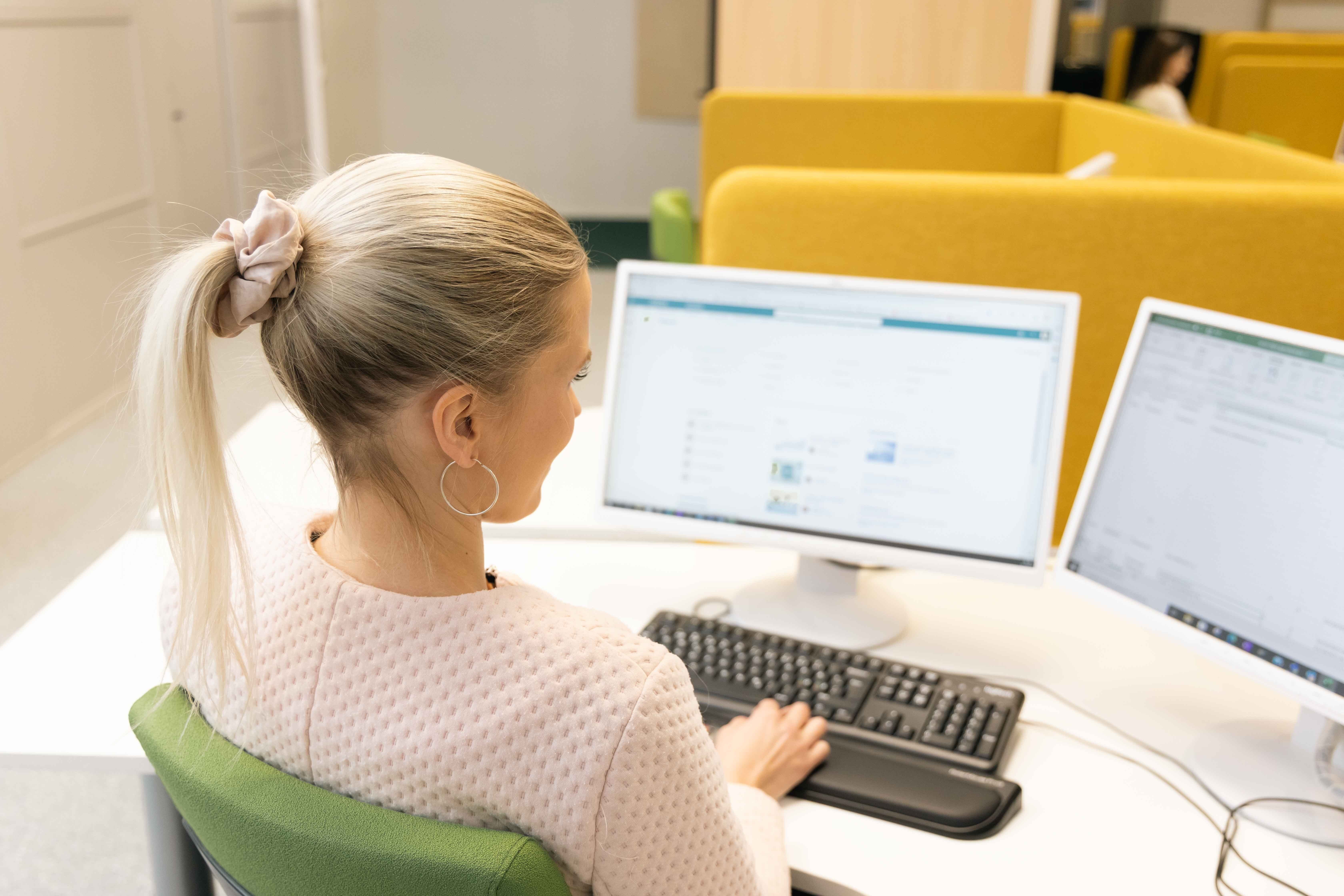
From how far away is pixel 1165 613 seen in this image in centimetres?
108

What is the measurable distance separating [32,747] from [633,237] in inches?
222

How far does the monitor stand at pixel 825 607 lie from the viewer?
4.14ft

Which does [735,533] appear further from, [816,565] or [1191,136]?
[1191,136]

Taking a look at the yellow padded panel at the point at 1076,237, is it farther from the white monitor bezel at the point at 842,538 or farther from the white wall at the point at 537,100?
the white wall at the point at 537,100

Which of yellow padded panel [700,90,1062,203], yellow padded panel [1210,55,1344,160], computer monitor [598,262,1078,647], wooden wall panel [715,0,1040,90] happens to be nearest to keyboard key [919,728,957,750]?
computer monitor [598,262,1078,647]

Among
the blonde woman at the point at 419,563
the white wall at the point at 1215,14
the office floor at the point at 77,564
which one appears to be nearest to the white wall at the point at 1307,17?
the white wall at the point at 1215,14

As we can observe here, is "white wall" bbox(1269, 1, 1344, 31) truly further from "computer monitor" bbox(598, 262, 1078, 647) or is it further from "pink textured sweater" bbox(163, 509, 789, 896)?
"pink textured sweater" bbox(163, 509, 789, 896)

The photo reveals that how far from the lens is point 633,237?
643cm

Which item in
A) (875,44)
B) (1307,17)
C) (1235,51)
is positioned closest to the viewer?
(875,44)

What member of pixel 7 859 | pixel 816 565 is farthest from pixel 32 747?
pixel 7 859

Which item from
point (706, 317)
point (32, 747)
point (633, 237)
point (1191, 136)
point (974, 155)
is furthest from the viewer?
point (633, 237)

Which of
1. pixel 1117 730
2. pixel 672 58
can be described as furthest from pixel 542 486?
pixel 672 58

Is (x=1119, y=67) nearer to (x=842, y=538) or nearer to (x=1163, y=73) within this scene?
(x=1163, y=73)

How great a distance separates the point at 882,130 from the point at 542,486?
85.6 inches
